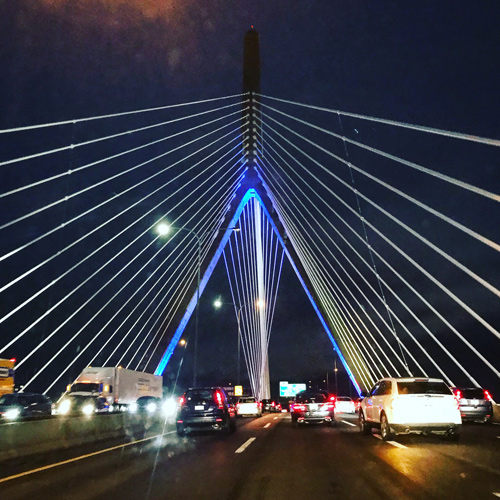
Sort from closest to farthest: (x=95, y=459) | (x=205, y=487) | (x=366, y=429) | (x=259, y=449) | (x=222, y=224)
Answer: (x=205, y=487) < (x=95, y=459) < (x=259, y=449) < (x=366, y=429) < (x=222, y=224)

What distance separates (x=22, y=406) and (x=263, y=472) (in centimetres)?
1897

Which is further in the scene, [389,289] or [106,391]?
[106,391]

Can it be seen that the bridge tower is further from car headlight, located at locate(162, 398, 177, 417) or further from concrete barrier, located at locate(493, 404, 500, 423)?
concrete barrier, located at locate(493, 404, 500, 423)

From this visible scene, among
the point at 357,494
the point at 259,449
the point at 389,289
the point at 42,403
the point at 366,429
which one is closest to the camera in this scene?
the point at 357,494

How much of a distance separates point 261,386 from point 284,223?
2415 cm

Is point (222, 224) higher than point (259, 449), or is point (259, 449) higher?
point (222, 224)

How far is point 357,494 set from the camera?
270 inches

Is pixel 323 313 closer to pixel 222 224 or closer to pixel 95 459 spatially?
pixel 222 224

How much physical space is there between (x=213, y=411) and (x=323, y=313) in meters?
18.2

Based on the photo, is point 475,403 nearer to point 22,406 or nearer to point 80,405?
point 22,406

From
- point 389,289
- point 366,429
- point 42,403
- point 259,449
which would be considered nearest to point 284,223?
point 389,289

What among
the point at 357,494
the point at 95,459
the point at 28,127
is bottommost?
the point at 357,494

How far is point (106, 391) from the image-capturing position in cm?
3409

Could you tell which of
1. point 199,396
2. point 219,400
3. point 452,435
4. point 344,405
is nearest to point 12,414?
point 199,396
